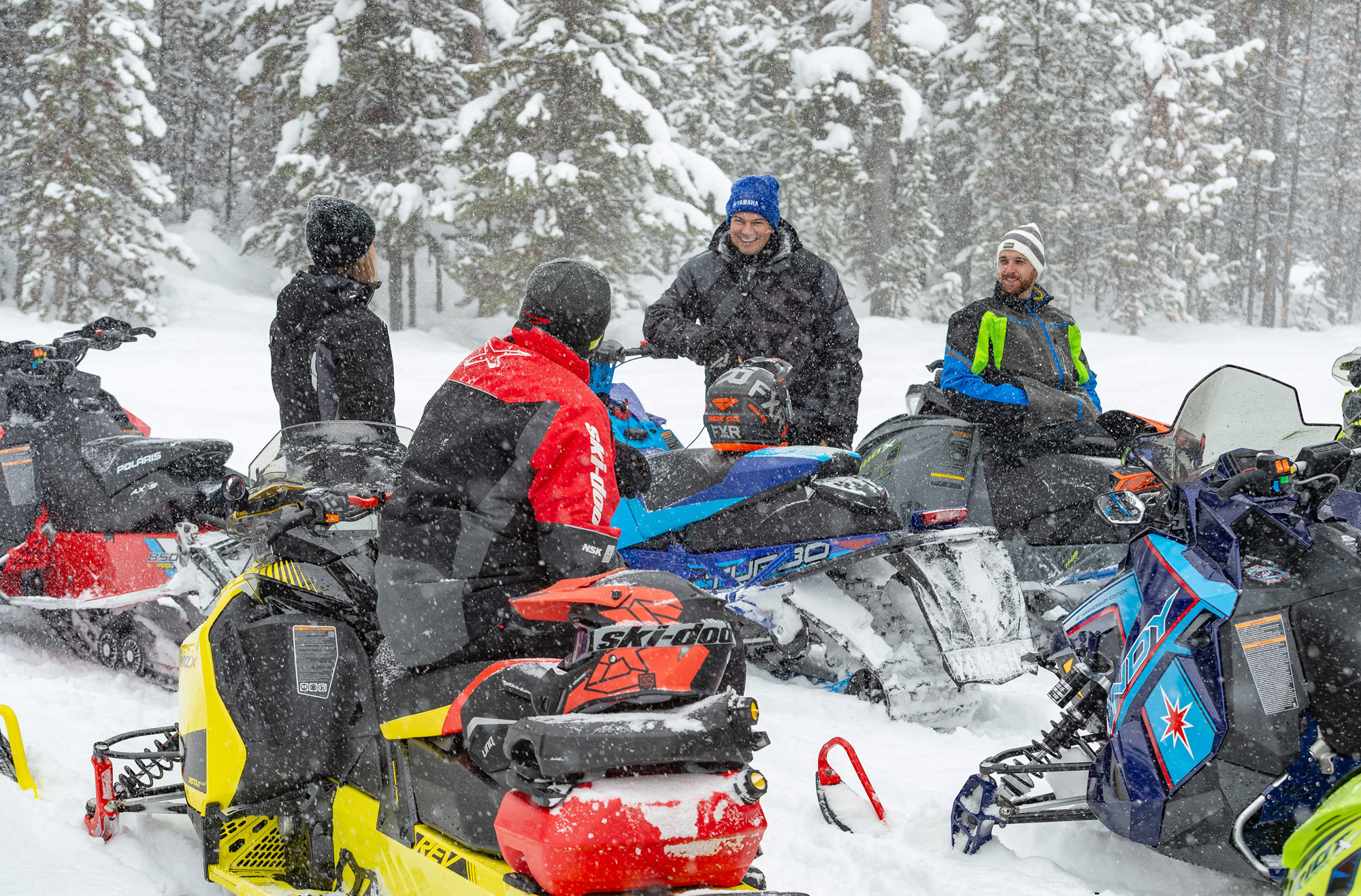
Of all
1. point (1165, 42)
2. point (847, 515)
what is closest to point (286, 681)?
point (847, 515)

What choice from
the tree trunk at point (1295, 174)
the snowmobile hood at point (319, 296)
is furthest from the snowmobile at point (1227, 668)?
the tree trunk at point (1295, 174)

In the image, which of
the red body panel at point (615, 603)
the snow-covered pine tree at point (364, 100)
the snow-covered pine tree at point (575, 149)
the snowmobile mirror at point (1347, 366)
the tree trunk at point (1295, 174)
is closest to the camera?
the red body panel at point (615, 603)

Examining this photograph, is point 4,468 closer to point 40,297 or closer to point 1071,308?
point 40,297

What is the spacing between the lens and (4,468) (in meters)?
4.88

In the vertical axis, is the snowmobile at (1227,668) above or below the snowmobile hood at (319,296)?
below

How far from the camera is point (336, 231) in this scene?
414 centimetres

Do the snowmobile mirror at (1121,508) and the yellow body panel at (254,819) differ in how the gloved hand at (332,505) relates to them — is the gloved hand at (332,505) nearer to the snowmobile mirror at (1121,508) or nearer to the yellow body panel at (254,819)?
the yellow body panel at (254,819)

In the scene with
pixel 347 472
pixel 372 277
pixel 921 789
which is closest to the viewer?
pixel 921 789

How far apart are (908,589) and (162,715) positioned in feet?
8.83

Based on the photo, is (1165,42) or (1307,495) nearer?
(1307,495)

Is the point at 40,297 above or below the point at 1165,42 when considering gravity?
below

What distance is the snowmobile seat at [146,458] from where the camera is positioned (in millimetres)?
4648

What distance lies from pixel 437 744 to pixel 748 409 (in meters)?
2.19

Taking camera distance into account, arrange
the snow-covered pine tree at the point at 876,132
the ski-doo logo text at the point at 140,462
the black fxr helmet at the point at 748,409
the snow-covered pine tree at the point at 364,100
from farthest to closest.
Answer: the snow-covered pine tree at the point at 876,132
the snow-covered pine tree at the point at 364,100
the ski-doo logo text at the point at 140,462
the black fxr helmet at the point at 748,409
